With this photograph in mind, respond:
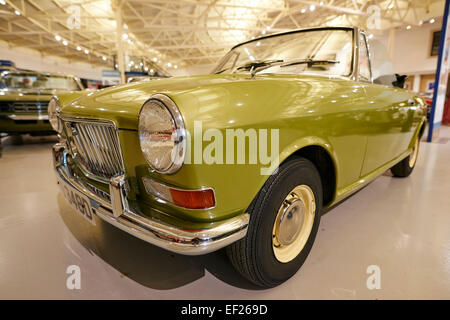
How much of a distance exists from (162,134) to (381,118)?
1592 mm

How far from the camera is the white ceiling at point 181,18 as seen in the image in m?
10.2

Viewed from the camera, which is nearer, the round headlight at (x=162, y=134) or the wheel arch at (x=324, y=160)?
the round headlight at (x=162, y=134)

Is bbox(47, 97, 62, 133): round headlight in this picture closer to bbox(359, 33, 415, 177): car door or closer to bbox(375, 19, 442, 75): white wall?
bbox(359, 33, 415, 177): car door

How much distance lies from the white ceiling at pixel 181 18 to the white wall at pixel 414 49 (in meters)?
1.43

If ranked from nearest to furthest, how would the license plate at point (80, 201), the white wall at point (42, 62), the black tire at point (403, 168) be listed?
the license plate at point (80, 201)
the black tire at point (403, 168)
the white wall at point (42, 62)

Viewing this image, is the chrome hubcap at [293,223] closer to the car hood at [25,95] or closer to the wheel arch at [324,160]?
the wheel arch at [324,160]

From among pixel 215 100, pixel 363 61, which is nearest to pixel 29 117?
pixel 215 100

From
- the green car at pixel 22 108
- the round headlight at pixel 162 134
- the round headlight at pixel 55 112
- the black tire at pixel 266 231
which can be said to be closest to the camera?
the round headlight at pixel 162 134

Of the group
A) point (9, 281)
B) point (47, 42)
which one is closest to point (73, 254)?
point (9, 281)

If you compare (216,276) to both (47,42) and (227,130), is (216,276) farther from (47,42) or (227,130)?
(47,42)

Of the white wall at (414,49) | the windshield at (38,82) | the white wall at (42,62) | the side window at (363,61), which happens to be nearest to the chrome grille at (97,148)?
the side window at (363,61)

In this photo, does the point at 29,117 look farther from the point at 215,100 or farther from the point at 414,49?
the point at 414,49

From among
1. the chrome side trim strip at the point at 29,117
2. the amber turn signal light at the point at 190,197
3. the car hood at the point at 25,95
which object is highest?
the car hood at the point at 25,95

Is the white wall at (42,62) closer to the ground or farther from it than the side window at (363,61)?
farther from it
